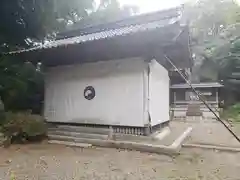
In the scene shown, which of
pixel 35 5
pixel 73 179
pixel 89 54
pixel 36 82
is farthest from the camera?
pixel 36 82

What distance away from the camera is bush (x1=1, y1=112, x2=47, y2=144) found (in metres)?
7.40

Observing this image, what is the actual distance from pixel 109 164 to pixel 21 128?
3.46 metres

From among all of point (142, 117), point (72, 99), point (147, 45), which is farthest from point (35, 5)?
point (142, 117)

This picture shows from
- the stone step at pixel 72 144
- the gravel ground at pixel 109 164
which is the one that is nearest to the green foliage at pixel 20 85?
the stone step at pixel 72 144

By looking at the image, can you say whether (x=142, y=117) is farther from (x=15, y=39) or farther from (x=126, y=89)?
(x=15, y=39)

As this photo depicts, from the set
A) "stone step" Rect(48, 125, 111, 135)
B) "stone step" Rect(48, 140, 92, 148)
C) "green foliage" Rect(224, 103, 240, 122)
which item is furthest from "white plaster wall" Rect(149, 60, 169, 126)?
"green foliage" Rect(224, 103, 240, 122)

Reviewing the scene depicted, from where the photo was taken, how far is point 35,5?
9.39 meters

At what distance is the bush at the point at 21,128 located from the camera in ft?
24.3

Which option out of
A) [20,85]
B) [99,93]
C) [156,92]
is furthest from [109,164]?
[20,85]

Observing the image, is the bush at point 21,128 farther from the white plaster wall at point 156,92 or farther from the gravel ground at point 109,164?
the white plaster wall at point 156,92

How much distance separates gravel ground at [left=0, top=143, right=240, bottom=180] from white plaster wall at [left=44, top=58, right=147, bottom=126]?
1.65m

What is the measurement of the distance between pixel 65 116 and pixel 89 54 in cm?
252

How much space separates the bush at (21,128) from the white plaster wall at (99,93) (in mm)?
1574

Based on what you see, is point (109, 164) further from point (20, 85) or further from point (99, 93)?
point (20, 85)
